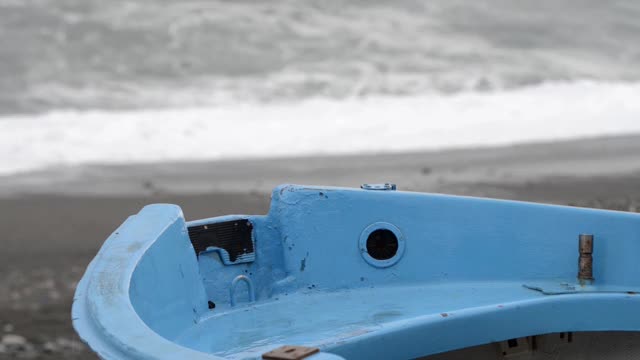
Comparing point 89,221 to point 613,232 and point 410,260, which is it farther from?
point 613,232

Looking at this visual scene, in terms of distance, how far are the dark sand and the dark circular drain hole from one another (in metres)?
4.11

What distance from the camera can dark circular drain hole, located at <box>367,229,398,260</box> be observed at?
155 inches

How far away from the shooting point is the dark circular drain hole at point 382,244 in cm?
395

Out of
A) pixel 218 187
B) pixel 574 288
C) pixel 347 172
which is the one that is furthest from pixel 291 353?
pixel 347 172

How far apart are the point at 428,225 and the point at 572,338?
2.79 ft

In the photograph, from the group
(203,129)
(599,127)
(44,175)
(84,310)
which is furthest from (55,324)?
(599,127)

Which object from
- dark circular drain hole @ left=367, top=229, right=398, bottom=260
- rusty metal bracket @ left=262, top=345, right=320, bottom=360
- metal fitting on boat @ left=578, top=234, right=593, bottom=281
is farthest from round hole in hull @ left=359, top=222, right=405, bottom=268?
rusty metal bracket @ left=262, top=345, right=320, bottom=360

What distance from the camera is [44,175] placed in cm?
1286

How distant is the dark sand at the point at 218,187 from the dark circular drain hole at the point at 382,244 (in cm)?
411

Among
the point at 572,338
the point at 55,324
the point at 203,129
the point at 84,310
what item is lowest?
the point at 55,324

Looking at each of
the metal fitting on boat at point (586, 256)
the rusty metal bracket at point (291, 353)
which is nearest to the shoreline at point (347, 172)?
the metal fitting on boat at point (586, 256)

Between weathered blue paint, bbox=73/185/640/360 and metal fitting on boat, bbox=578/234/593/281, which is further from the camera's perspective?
metal fitting on boat, bbox=578/234/593/281

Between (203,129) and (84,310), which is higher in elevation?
(203,129)

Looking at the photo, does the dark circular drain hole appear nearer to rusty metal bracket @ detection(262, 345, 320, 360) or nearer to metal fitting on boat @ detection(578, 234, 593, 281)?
metal fitting on boat @ detection(578, 234, 593, 281)
